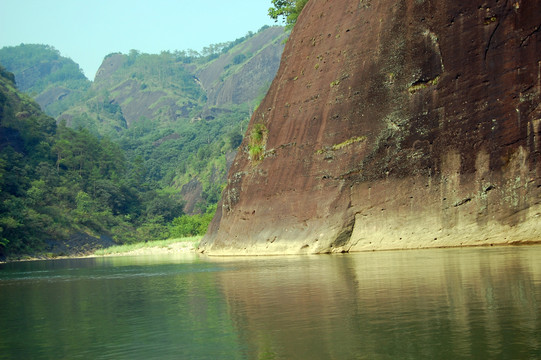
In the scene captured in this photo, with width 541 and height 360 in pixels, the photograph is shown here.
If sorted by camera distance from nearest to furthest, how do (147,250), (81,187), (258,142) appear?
1. (258,142)
2. (147,250)
3. (81,187)

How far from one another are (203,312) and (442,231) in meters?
13.2

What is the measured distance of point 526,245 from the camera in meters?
20.1

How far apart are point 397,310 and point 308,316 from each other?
1418 millimetres

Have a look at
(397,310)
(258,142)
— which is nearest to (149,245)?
(258,142)

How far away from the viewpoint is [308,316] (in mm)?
9789

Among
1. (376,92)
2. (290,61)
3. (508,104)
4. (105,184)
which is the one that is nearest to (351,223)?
(376,92)

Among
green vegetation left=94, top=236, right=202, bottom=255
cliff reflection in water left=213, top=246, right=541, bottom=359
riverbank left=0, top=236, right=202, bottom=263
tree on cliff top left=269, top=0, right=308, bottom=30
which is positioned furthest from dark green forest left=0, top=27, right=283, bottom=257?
cliff reflection in water left=213, top=246, right=541, bottom=359

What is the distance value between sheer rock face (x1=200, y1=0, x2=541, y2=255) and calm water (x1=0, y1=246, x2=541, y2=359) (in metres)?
4.53

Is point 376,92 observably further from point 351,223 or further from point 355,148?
point 351,223

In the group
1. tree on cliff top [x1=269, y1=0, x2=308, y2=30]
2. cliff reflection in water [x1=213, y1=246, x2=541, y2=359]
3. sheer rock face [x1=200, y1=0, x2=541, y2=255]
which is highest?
tree on cliff top [x1=269, y1=0, x2=308, y2=30]

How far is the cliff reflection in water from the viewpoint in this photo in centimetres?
730

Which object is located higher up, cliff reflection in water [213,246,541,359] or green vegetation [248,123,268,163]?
green vegetation [248,123,268,163]

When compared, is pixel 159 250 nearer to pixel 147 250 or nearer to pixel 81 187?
pixel 147 250

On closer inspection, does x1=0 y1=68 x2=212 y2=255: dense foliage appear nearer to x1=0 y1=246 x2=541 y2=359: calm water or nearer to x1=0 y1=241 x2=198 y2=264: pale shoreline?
x1=0 y1=241 x2=198 y2=264: pale shoreline
